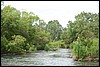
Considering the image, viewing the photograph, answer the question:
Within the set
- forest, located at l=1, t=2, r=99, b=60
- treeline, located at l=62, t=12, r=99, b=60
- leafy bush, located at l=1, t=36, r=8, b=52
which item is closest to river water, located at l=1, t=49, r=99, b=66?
forest, located at l=1, t=2, r=99, b=60

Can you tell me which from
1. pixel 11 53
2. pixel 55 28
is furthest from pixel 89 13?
pixel 11 53

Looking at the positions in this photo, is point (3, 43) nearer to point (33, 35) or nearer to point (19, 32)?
point (19, 32)

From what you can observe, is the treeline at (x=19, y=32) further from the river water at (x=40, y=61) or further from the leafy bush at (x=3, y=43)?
the river water at (x=40, y=61)

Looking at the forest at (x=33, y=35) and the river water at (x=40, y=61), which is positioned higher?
the forest at (x=33, y=35)

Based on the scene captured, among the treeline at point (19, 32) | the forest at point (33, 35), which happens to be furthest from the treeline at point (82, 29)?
the treeline at point (19, 32)

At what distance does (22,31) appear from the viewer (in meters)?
41.5

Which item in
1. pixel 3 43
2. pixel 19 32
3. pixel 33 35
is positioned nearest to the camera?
pixel 3 43

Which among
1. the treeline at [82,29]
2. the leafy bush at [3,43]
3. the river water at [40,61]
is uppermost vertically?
the treeline at [82,29]

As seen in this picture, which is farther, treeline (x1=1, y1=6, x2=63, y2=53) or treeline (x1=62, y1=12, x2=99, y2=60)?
treeline (x1=62, y1=12, x2=99, y2=60)

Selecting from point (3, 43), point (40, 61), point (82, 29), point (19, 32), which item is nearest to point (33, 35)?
point (19, 32)

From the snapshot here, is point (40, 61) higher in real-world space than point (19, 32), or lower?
lower

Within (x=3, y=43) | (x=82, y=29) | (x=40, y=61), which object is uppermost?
(x=82, y=29)

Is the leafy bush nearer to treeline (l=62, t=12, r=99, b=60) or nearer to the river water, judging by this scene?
the river water

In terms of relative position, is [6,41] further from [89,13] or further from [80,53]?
[89,13]
